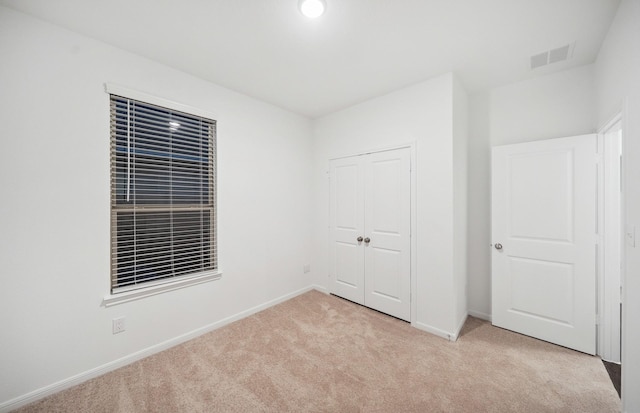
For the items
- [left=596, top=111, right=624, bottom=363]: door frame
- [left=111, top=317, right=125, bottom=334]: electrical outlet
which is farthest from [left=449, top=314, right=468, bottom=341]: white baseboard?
[left=111, top=317, right=125, bottom=334]: electrical outlet

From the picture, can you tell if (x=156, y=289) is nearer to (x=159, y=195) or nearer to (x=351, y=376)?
(x=159, y=195)

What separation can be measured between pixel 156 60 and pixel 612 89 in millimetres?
3895

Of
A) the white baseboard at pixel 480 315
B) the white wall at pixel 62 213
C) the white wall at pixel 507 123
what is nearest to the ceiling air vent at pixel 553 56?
the white wall at pixel 507 123

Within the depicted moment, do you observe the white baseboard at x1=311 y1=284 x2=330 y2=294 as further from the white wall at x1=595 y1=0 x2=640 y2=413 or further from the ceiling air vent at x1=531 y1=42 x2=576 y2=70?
the ceiling air vent at x1=531 y1=42 x2=576 y2=70

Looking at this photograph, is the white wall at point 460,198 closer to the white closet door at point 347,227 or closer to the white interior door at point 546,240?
the white interior door at point 546,240

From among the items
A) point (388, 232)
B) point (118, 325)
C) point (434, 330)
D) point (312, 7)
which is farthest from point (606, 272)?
point (118, 325)

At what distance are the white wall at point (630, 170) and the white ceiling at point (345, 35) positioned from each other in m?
0.29

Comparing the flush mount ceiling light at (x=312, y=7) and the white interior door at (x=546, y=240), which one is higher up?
the flush mount ceiling light at (x=312, y=7)

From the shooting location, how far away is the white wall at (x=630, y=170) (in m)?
1.41

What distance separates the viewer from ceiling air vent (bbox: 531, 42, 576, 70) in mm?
2133

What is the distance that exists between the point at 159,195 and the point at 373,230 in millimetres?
2466

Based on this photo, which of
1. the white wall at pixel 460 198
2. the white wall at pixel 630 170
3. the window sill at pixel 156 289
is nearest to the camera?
the white wall at pixel 630 170

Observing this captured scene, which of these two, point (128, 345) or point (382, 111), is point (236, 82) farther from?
point (128, 345)

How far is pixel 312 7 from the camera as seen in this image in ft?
5.47
